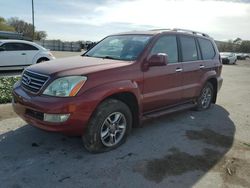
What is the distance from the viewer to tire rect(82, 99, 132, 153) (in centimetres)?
397

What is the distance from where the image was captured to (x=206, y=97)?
6922mm

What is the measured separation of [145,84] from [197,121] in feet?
6.38

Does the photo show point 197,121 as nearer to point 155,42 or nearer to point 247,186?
point 155,42

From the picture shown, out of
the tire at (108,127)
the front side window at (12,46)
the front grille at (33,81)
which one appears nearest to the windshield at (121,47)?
the tire at (108,127)

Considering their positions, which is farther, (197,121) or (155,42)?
(197,121)

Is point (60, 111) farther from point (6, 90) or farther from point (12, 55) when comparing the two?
point (12, 55)

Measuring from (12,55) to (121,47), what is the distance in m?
8.10

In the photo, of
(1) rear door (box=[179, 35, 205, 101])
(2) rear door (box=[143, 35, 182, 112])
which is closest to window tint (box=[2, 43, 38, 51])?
(1) rear door (box=[179, 35, 205, 101])

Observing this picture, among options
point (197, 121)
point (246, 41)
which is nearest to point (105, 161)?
point (197, 121)

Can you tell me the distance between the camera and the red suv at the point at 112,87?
375 cm

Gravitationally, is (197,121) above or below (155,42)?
below

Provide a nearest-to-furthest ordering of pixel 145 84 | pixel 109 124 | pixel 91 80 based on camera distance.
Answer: pixel 91 80, pixel 109 124, pixel 145 84

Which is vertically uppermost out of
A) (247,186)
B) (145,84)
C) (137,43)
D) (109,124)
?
(137,43)

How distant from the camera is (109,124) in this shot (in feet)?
13.9
